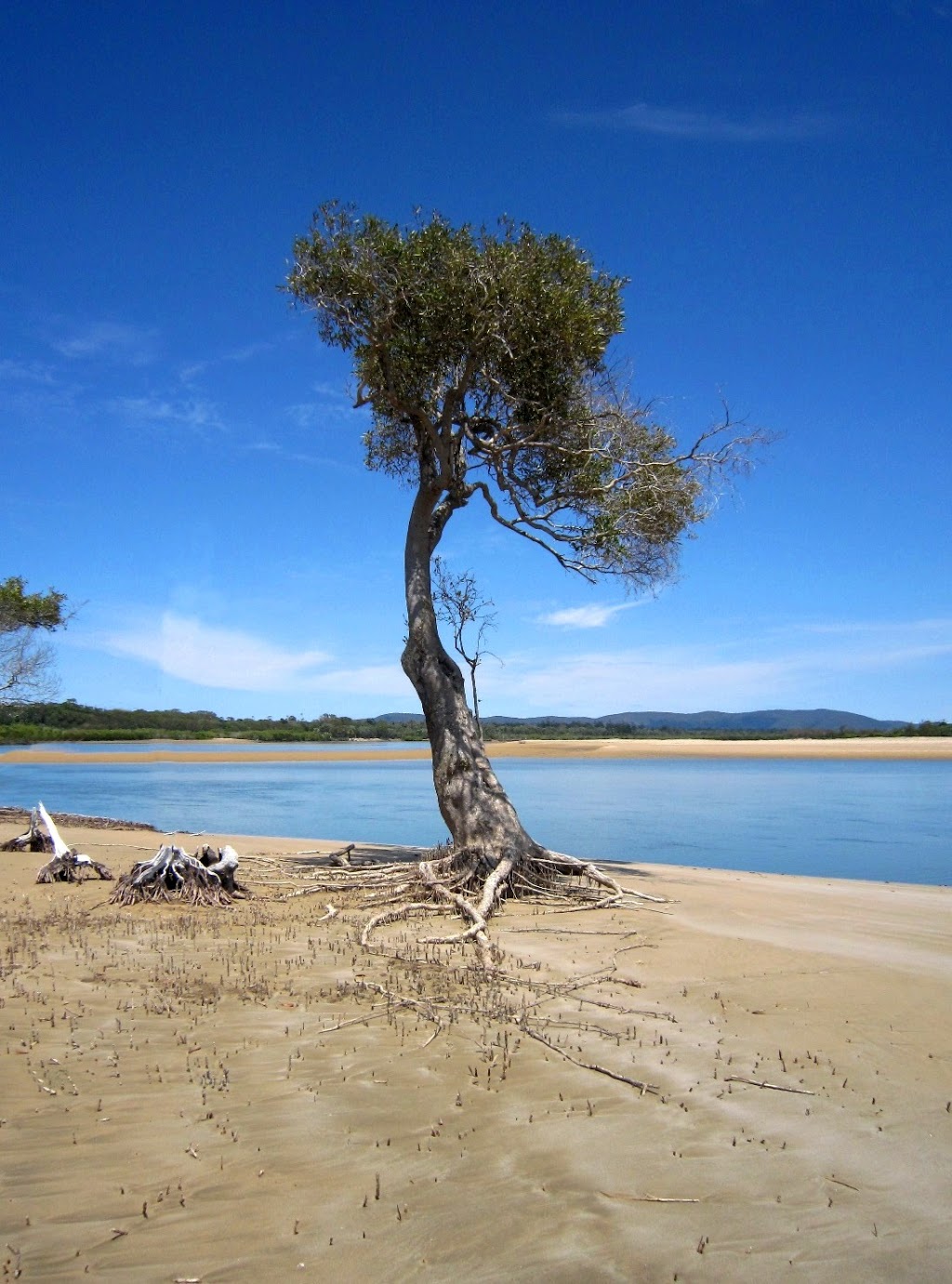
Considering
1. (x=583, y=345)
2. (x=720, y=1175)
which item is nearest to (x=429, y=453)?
(x=583, y=345)

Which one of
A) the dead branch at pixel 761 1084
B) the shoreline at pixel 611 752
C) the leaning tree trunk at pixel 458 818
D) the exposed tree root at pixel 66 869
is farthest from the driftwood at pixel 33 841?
the shoreline at pixel 611 752

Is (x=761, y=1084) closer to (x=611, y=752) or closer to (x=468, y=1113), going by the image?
(x=468, y=1113)

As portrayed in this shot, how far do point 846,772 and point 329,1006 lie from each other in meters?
50.4

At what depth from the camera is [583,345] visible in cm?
1330

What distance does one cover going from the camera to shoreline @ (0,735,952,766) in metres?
71.6

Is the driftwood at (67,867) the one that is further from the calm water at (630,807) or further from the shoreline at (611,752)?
the shoreline at (611,752)

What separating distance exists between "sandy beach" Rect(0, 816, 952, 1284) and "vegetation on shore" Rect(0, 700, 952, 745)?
89.7m

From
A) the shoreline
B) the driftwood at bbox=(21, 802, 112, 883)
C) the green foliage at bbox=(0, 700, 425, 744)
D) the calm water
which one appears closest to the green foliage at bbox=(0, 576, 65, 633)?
the calm water

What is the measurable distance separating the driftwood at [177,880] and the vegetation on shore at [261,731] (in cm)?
8718

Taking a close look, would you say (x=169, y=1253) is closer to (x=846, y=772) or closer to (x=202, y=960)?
(x=202, y=960)

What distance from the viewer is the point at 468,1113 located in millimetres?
4652

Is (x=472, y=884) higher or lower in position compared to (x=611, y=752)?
higher

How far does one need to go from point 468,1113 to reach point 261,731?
4617 inches

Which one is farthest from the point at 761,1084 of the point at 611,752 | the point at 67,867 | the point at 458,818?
the point at 611,752
